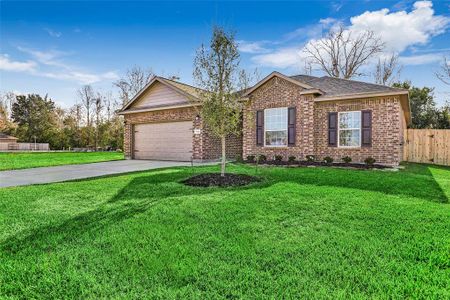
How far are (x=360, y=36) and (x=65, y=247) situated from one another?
3091cm

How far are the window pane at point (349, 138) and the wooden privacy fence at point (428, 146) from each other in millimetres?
5999

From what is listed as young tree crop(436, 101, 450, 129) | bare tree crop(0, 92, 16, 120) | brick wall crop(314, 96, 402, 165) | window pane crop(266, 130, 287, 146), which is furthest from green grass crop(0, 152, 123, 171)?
bare tree crop(0, 92, 16, 120)

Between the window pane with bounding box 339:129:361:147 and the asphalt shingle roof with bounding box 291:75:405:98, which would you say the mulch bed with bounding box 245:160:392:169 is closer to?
the window pane with bounding box 339:129:361:147

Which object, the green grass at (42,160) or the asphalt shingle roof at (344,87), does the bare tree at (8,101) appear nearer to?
the green grass at (42,160)

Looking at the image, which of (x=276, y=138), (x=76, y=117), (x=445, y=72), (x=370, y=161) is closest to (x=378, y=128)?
(x=370, y=161)


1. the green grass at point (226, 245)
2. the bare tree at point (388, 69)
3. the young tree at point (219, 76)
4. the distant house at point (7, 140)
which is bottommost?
the green grass at point (226, 245)

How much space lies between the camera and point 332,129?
478 inches

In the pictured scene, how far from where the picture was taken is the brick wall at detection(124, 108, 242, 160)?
14.0 m

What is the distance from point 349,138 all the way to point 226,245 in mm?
10328

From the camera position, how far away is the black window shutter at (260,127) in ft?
44.6

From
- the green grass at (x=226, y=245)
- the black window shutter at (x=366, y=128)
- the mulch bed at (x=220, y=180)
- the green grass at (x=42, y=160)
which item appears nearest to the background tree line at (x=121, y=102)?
the black window shutter at (x=366, y=128)

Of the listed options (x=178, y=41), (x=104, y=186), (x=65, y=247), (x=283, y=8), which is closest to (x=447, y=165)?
(x=283, y=8)

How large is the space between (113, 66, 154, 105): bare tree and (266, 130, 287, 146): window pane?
23.9 metres

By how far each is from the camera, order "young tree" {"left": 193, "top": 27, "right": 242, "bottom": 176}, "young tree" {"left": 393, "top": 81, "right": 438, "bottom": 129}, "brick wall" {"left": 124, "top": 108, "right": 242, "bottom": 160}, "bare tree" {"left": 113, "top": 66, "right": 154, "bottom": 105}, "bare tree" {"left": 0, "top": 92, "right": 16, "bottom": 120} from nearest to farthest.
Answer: "young tree" {"left": 193, "top": 27, "right": 242, "bottom": 176} → "brick wall" {"left": 124, "top": 108, "right": 242, "bottom": 160} → "young tree" {"left": 393, "top": 81, "right": 438, "bottom": 129} → "bare tree" {"left": 113, "top": 66, "right": 154, "bottom": 105} → "bare tree" {"left": 0, "top": 92, "right": 16, "bottom": 120}
